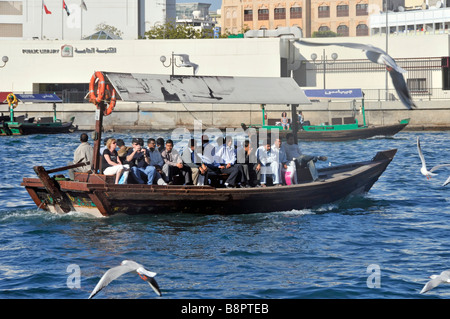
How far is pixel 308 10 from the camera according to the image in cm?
10450

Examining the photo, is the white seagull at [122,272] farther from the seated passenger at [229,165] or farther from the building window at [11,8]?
the building window at [11,8]

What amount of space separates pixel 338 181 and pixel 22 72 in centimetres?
4784

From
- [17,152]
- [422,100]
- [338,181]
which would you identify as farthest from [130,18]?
[338,181]

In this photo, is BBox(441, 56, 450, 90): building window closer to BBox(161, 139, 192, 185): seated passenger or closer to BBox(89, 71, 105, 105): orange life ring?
BBox(161, 139, 192, 185): seated passenger

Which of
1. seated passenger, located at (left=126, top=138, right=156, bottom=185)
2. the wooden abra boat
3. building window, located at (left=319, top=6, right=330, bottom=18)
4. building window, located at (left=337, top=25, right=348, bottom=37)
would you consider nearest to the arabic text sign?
the wooden abra boat

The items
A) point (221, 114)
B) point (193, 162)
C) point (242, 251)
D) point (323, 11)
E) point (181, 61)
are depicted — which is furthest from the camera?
point (323, 11)

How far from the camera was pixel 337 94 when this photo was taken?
152 feet

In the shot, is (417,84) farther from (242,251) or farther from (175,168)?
(242,251)

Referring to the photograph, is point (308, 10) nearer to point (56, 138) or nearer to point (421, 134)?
point (421, 134)

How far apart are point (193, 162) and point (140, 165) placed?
3.96ft

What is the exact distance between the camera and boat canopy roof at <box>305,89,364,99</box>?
45.5m

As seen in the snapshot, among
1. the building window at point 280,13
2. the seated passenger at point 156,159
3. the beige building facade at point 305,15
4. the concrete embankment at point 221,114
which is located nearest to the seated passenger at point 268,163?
the seated passenger at point 156,159

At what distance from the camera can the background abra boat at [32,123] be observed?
1901 inches

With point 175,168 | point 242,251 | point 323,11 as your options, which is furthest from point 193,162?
point 323,11
